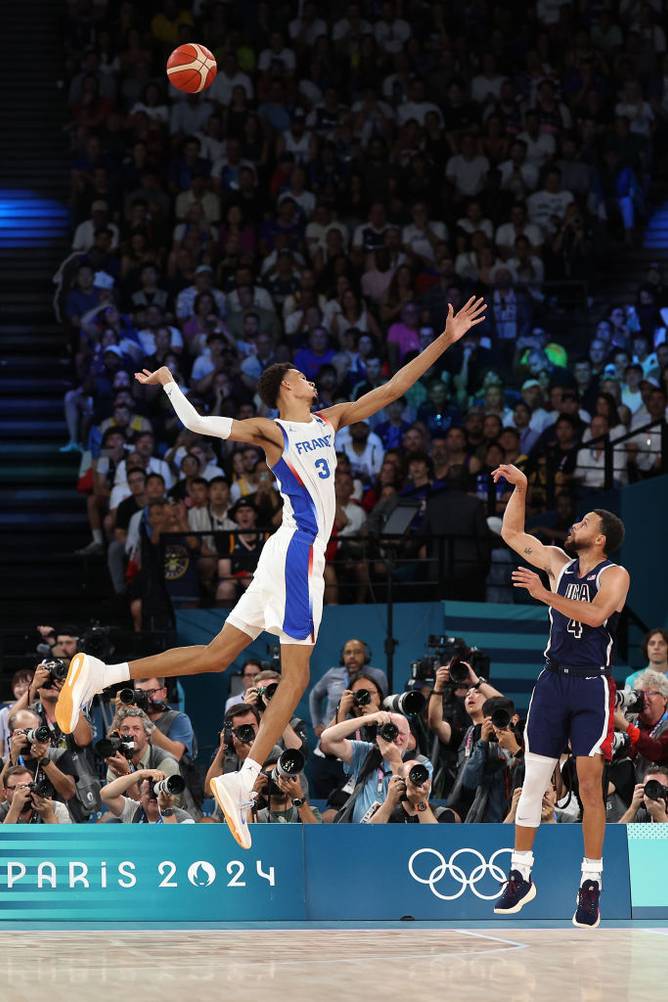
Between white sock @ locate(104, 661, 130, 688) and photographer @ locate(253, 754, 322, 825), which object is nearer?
white sock @ locate(104, 661, 130, 688)

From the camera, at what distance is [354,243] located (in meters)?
20.3

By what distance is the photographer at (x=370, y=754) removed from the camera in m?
11.0

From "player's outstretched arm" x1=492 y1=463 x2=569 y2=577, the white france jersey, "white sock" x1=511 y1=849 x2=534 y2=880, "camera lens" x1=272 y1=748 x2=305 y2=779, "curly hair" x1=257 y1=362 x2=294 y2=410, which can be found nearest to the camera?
the white france jersey

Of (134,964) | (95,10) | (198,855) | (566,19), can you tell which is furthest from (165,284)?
(134,964)

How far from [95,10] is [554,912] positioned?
16.4 m

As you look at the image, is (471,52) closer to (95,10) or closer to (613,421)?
(95,10)

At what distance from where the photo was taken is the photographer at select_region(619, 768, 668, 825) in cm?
1091

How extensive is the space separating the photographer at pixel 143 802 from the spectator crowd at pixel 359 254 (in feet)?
12.7

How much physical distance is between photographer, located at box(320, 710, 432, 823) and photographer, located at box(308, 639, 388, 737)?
2.94 feet

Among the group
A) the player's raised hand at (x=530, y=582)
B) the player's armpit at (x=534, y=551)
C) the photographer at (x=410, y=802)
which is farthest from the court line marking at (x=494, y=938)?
the player's armpit at (x=534, y=551)

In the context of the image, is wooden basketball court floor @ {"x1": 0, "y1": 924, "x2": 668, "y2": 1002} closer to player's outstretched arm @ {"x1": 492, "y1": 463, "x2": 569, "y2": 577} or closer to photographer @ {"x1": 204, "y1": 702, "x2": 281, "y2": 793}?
photographer @ {"x1": 204, "y1": 702, "x2": 281, "y2": 793}

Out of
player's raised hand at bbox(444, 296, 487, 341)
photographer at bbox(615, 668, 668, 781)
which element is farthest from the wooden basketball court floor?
player's raised hand at bbox(444, 296, 487, 341)

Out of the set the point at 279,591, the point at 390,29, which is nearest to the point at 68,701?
the point at 279,591

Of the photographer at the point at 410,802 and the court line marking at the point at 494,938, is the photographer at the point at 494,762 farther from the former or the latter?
the court line marking at the point at 494,938
